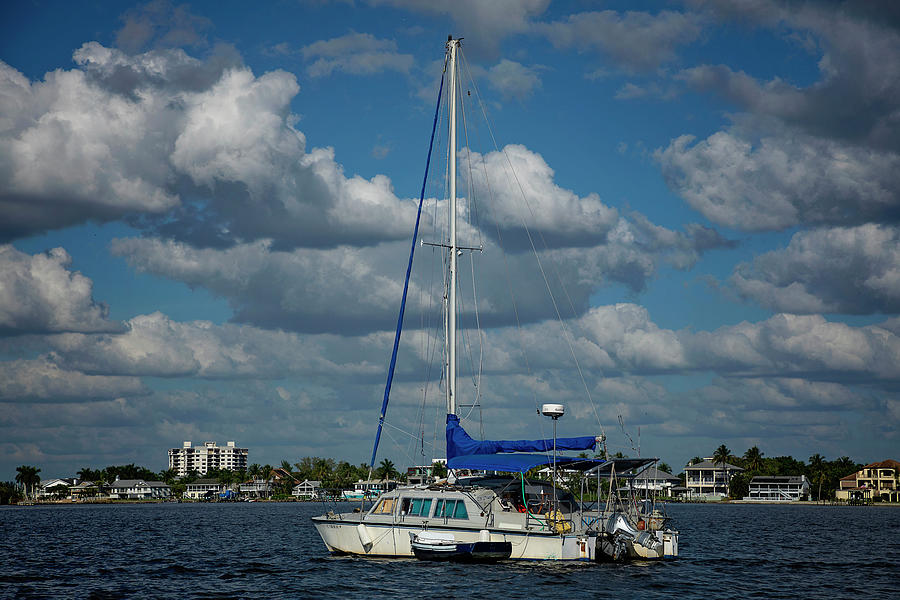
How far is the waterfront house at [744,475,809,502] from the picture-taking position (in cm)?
19238

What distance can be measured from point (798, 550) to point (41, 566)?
1647 inches

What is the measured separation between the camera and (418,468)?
139 feet


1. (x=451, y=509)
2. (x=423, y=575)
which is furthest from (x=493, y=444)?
(x=423, y=575)

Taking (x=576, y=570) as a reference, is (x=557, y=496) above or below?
above

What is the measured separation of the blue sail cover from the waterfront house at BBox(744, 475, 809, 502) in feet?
552

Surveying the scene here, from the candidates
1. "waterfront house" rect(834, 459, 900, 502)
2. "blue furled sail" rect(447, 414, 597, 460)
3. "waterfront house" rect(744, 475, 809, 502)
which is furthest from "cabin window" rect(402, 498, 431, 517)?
"waterfront house" rect(834, 459, 900, 502)

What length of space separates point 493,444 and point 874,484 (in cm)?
17837

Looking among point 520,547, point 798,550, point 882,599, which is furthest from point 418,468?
point 798,550

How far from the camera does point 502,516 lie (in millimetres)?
36312

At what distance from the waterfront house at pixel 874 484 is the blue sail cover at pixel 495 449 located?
17157 cm

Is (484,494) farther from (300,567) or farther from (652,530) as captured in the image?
(300,567)

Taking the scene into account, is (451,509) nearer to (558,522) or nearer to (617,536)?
(558,522)

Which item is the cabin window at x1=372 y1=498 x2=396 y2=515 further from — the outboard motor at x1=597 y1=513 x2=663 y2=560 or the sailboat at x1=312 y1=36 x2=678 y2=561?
the outboard motor at x1=597 y1=513 x2=663 y2=560

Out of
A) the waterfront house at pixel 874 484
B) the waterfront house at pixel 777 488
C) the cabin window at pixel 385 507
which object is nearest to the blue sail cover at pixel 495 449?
the cabin window at pixel 385 507
